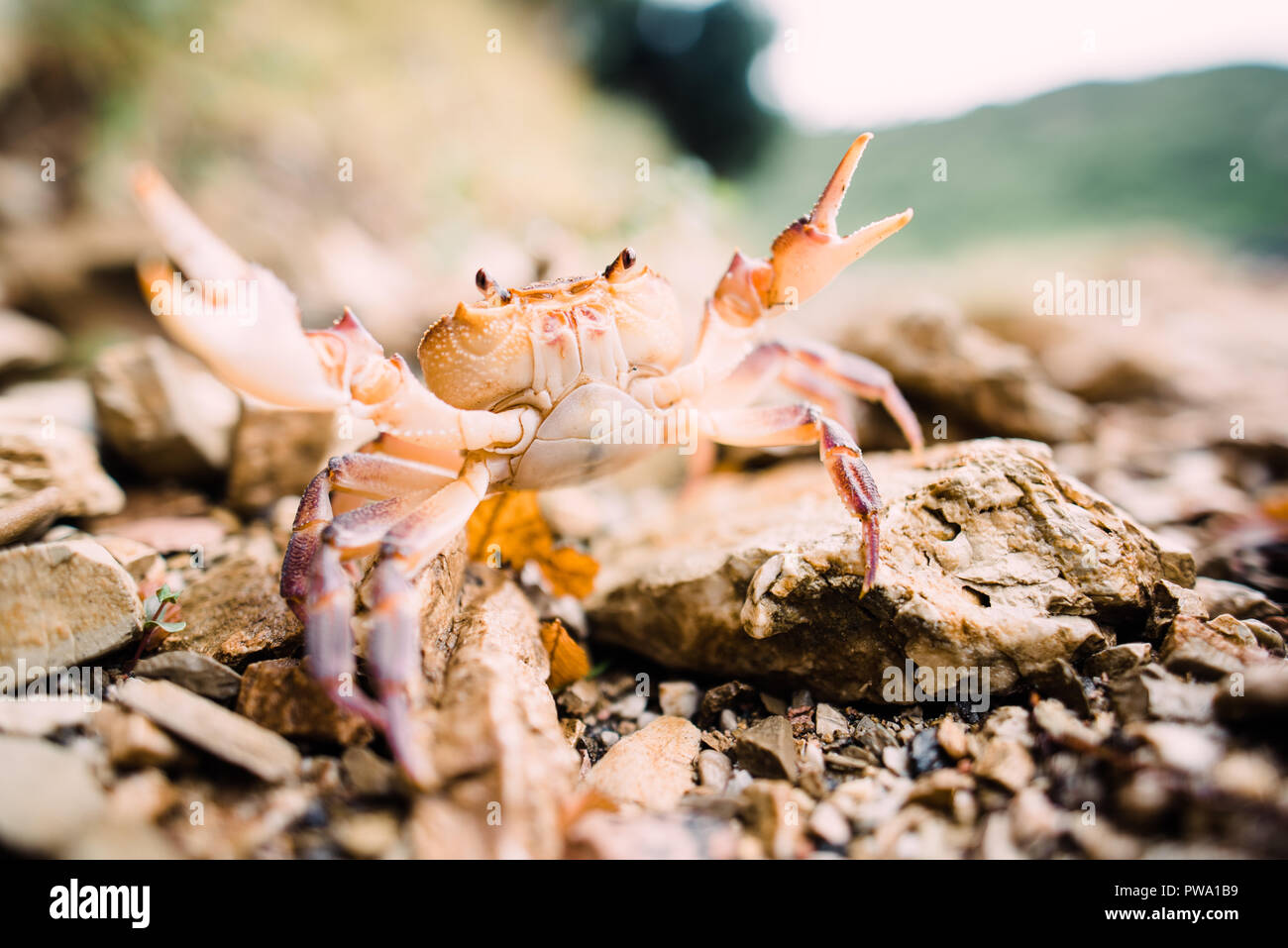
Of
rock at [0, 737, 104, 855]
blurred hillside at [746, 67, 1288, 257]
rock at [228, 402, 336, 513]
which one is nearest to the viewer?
rock at [0, 737, 104, 855]

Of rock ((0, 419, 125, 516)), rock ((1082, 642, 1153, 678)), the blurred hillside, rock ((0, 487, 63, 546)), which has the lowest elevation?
rock ((1082, 642, 1153, 678))

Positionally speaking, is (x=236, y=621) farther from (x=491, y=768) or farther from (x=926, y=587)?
(x=926, y=587)

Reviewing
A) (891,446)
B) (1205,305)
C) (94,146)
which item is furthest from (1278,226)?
(94,146)

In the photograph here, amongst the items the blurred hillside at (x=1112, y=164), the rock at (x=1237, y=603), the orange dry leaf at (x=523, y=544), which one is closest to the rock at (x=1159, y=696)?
the rock at (x=1237, y=603)

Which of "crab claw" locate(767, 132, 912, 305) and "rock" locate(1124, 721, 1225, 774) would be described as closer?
"rock" locate(1124, 721, 1225, 774)

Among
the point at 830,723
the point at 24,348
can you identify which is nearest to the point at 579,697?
the point at 830,723

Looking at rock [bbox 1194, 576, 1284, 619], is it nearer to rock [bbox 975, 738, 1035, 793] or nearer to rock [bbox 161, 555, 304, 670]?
rock [bbox 975, 738, 1035, 793]

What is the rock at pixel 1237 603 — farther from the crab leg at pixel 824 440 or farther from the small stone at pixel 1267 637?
the crab leg at pixel 824 440

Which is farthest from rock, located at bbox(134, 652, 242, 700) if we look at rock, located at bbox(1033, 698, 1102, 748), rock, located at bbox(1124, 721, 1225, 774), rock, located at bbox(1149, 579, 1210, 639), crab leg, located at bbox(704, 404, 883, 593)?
rock, located at bbox(1149, 579, 1210, 639)
